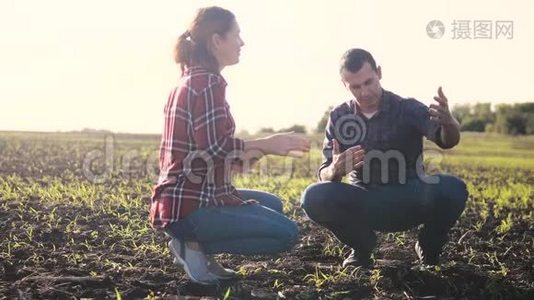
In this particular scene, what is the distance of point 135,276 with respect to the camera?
11.9ft

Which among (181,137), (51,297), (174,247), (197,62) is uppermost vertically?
(197,62)

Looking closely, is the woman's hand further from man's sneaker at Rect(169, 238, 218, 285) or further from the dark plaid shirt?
the dark plaid shirt

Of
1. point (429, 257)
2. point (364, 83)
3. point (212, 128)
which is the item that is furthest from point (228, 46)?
point (429, 257)

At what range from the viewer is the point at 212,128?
316 cm

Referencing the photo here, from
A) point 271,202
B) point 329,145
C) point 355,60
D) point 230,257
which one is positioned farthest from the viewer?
point 230,257

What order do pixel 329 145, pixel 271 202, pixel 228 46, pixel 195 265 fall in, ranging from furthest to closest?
pixel 329 145, pixel 271 202, pixel 195 265, pixel 228 46

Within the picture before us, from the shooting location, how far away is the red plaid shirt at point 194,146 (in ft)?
10.4

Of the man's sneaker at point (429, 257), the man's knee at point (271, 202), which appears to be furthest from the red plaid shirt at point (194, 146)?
the man's sneaker at point (429, 257)

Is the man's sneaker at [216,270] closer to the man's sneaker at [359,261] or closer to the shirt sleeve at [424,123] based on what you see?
the man's sneaker at [359,261]

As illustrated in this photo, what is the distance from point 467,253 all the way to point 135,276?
83.9 inches

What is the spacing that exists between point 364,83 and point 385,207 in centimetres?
71

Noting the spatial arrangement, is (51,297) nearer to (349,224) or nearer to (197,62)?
(197,62)

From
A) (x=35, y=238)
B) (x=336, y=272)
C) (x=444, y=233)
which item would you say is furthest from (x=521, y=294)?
(x=35, y=238)

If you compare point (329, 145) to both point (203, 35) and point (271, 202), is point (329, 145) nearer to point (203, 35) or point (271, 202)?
point (271, 202)
